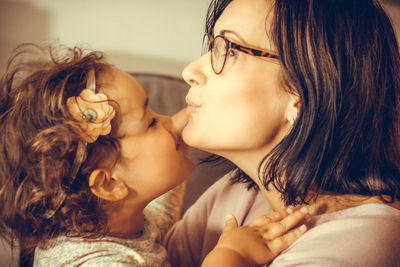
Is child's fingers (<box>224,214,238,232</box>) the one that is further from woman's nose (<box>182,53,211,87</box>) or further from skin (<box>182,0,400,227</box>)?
woman's nose (<box>182,53,211,87</box>)

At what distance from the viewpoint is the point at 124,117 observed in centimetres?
113

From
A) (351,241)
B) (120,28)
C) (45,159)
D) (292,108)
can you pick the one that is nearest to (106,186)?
(45,159)

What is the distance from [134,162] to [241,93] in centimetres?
44

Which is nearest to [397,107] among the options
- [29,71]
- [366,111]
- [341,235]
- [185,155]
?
[366,111]

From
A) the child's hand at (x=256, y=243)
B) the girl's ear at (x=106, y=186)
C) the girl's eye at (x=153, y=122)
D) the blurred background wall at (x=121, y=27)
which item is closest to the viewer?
the child's hand at (x=256, y=243)

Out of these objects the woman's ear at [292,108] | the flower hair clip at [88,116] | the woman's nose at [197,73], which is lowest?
the flower hair clip at [88,116]

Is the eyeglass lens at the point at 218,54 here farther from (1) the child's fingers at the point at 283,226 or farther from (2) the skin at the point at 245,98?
(1) the child's fingers at the point at 283,226

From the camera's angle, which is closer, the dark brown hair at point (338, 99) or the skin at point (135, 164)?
the dark brown hair at point (338, 99)

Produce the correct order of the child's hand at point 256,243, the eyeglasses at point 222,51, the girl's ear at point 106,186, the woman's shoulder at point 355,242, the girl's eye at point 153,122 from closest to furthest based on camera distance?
the woman's shoulder at point 355,242, the child's hand at point 256,243, the eyeglasses at point 222,51, the girl's ear at point 106,186, the girl's eye at point 153,122

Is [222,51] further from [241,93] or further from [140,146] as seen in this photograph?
[140,146]

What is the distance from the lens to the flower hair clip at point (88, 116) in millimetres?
1032

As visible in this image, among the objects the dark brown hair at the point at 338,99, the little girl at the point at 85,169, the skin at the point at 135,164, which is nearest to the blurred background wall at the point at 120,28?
the little girl at the point at 85,169

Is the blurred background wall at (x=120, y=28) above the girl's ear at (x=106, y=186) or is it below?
above

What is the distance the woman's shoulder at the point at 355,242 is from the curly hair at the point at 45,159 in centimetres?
60
